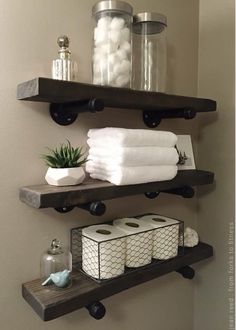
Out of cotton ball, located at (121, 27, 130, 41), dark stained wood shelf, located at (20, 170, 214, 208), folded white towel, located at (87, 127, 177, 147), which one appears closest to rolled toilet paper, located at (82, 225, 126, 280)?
dark stained wood shelf, located at (20, 170, 214, 208)

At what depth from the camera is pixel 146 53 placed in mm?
752

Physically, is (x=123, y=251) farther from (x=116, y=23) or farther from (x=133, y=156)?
(x=116, y=23)

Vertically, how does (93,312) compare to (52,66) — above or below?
below

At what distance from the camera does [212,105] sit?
837mm

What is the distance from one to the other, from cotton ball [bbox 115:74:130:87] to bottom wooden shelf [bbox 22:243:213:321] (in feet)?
1.44

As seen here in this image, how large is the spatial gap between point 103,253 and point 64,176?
0.63 feet

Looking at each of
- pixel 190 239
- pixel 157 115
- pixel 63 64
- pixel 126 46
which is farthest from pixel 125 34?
pixel 190 239

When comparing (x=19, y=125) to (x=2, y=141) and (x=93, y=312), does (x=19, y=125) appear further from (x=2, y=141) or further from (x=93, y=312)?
(x=93, y=312)

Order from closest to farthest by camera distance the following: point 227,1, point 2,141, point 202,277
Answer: point 2,141
point 227,1
point 202,277

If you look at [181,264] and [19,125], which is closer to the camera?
[19,125]

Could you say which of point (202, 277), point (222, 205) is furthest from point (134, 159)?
point (202, 277)

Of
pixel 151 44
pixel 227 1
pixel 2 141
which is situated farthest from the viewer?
pixel 227 1

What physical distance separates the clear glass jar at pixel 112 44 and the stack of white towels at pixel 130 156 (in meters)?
0.12

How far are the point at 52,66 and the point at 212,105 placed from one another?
460 millimetres
